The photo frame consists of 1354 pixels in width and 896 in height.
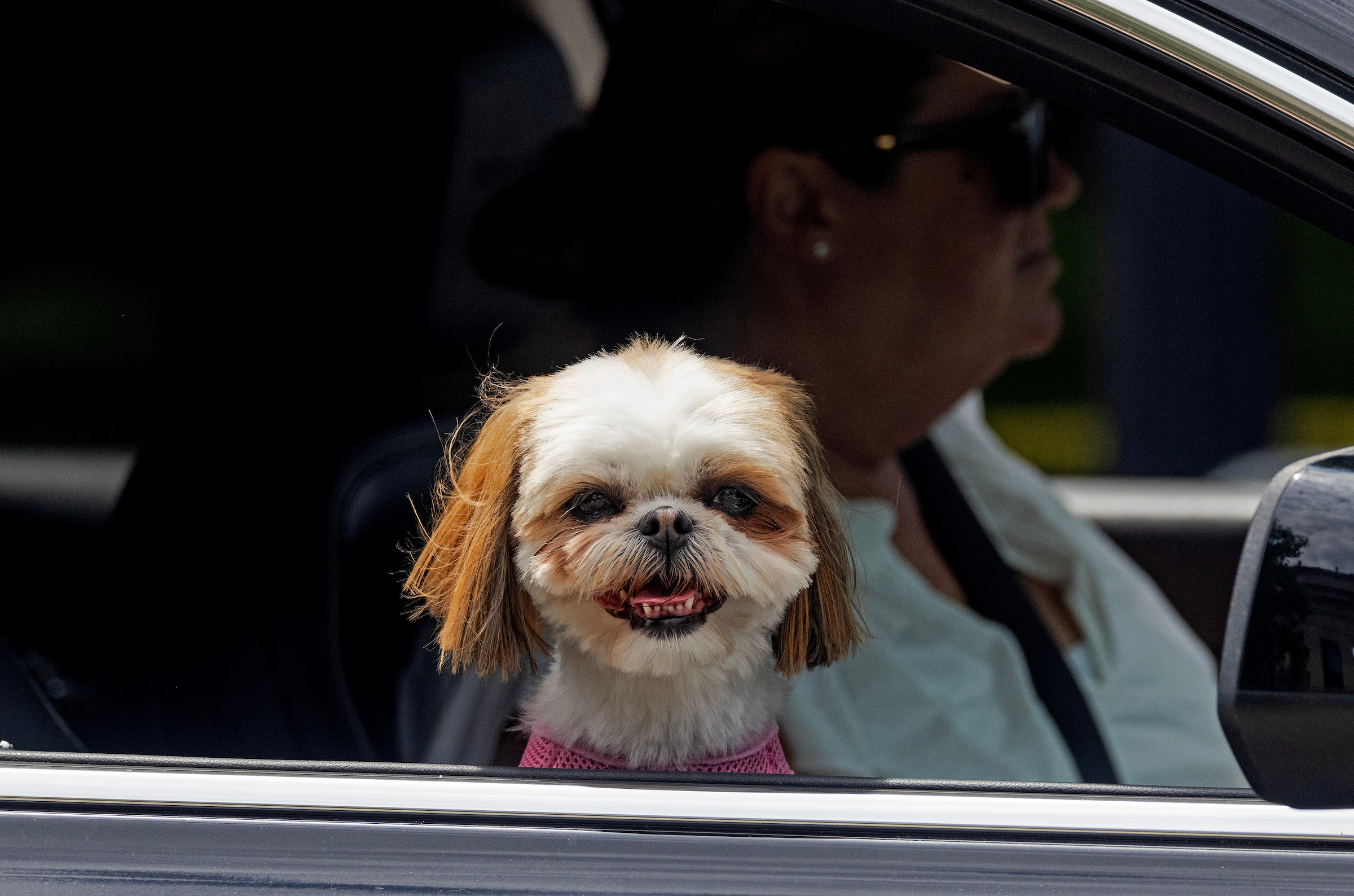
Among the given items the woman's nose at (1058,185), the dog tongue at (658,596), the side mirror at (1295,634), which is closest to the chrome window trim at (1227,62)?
the side mirror at (1295,634)

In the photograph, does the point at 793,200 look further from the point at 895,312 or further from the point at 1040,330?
the point at 1040,330

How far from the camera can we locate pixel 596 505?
Result: 1185 mm

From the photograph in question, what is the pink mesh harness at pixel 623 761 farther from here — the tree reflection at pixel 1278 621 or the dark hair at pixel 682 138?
the dark hair at pixel 682 138

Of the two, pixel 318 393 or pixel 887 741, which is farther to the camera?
pixel 887 741

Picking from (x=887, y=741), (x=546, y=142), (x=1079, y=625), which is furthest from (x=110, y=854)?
(x=1079, y=625)

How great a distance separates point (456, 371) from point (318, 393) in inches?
7.4

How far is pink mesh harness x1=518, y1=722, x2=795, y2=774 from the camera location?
1.19 metres

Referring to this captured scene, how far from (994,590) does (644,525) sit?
1.86 m

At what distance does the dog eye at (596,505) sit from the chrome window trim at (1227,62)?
0.58m

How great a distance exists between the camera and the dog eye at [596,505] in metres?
1.18

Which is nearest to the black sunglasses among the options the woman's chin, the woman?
the woman

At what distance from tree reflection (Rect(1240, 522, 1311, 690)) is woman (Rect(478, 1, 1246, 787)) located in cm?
82

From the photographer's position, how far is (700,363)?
1288 mm

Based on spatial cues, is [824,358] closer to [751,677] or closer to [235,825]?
[751,677]
